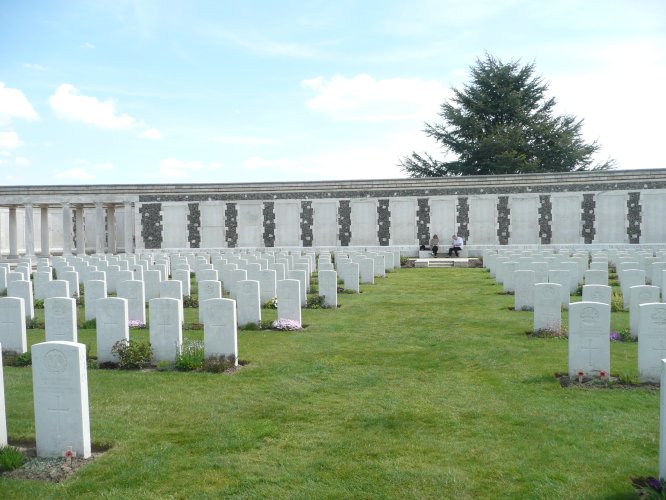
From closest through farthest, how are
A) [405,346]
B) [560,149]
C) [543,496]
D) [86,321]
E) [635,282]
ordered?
[543,496]
[405,346]
[86,321]
[635,282]
[560,149]

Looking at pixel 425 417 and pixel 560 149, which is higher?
pixel 560 149

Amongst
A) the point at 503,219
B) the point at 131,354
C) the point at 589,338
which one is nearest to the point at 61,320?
the point at 131,354

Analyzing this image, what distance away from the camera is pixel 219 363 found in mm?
8820

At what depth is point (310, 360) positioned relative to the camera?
9.34m

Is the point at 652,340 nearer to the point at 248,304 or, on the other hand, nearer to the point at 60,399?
the point at 60,399

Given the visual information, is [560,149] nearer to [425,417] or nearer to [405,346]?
[405,346]

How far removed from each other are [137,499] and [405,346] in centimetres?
611

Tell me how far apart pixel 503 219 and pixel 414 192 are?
4.95 m

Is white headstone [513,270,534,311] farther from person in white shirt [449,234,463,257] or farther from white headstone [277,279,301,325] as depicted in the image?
person in white shirt [449,234,463,257]

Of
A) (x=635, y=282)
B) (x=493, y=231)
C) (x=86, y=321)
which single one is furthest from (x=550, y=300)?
(x=493, y=231)

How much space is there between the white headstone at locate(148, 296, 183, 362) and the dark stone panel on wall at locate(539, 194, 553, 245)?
89.9 feet

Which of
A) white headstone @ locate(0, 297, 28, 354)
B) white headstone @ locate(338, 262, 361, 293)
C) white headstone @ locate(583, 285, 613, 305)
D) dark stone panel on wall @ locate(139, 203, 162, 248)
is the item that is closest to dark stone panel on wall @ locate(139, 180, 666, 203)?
dark stone panel on wall @ locate(139, 203, 162, 248)

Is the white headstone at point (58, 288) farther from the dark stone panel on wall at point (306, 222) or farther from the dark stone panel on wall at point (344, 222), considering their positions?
the dark stone panel on wall at point (344, 222)

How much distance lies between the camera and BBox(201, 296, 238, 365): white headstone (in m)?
8.90
